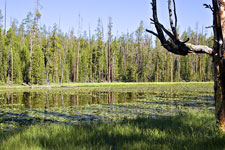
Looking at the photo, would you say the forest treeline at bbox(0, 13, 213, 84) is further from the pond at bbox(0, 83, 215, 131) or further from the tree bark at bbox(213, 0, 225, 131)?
the tree bark at bbox(213, 0, 225, 131)

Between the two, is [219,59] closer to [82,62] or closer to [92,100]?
[92,100]

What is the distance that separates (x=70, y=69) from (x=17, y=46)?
1709cm

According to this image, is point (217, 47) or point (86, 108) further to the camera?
point (86, 108)

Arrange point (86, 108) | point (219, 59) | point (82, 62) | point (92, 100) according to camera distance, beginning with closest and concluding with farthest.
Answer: point (219, 59) → point (86, 108) → point (92, 100) → point (82, 62)

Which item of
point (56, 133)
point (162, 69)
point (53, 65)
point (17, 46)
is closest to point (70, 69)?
point (53, 65)

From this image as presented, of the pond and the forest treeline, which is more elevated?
the forest treeline

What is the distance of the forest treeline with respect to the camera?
4169 cm

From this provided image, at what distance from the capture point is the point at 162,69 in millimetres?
57938

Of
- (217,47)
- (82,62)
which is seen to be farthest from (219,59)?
(82,62)

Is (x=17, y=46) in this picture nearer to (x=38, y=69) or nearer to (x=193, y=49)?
(x=38, y=69)

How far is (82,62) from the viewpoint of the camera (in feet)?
183

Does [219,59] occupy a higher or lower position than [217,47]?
lower

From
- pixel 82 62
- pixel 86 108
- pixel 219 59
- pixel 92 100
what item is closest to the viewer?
pixel 219 59

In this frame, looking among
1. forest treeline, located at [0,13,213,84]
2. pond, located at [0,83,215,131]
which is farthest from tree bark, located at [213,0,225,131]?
forest treeline, located at [0,13,213,84]
